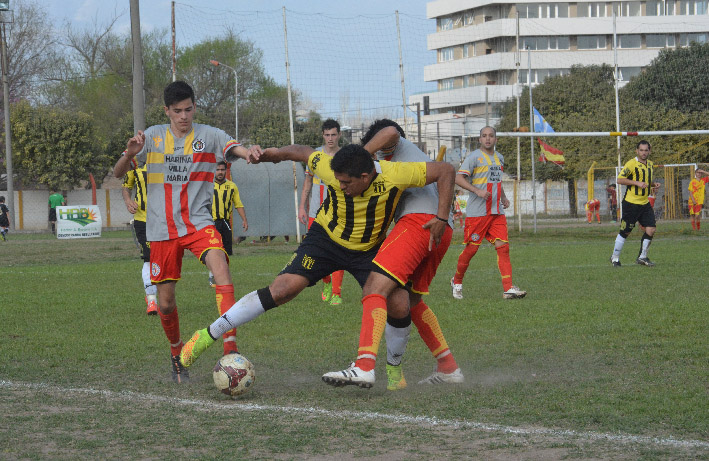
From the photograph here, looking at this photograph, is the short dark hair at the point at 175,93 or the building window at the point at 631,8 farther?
the building window at the point at 631,8

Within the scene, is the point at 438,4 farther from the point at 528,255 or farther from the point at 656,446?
the point at 656,446

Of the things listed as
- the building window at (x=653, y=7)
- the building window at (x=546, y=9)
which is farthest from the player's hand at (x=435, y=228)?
the building window at (x=653, y=7)

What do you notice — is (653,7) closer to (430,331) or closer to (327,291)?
(327,291)

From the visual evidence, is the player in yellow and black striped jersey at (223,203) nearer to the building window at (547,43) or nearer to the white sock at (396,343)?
the white sock at (396,343)

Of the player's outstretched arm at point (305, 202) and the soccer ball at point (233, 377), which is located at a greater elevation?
the player's outstretched arm at point (305, 202)

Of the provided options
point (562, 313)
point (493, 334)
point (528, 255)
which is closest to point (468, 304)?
point (562, 313)

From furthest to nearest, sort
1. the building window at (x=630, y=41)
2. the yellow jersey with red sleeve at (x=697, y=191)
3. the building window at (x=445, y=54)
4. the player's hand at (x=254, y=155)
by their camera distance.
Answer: the building window at (x=445, y=54), the building window at (x=630, y=41), the yellow jersey with red sleeve at (x=697, y=191), the player's hand at (x=254, y=155)

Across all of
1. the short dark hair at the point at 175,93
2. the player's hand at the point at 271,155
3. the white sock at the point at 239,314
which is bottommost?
the white sock at the point at 239,314

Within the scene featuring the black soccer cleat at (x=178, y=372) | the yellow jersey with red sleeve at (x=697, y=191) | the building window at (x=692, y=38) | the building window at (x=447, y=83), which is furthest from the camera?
the building window at (x=447, y=83)

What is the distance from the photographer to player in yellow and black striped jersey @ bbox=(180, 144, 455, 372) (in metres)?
5.87

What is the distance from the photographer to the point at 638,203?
16031mm

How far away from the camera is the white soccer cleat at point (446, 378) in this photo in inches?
242

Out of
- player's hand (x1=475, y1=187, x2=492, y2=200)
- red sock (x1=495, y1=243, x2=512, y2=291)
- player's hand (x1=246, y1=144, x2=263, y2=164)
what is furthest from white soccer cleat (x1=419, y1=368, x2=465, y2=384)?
player's hand (x1=475, y1=187, x2=492, y2=200)

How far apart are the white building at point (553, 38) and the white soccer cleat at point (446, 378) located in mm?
78837
